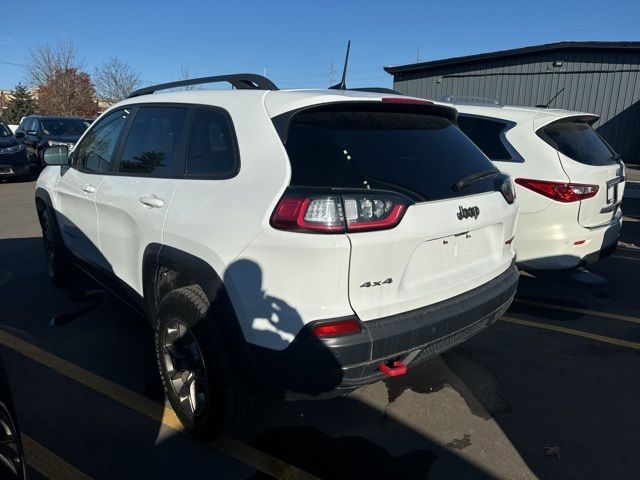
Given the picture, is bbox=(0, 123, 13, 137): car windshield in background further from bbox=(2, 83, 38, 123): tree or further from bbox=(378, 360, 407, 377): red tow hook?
bbox=(2, 83, 38, 123): tree

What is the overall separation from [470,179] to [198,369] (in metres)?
1.79

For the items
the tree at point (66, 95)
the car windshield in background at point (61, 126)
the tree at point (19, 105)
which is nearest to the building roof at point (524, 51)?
the car windshield in background at point (61, 126)

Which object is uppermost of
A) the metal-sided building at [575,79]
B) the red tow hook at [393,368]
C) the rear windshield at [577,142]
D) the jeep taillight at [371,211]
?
the metal-sided building at [575,79]

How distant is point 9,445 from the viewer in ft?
5.43

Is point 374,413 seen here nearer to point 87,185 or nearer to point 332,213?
point 332,213

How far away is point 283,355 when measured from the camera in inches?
84.3

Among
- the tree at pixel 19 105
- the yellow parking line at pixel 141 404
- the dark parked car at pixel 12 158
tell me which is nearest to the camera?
the yellow parking line at pixel 141 404

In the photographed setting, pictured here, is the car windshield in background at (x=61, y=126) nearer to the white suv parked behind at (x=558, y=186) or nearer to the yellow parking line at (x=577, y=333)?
the white suv parked behind at (x=558, y=186)

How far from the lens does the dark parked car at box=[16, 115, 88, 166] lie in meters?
14.2

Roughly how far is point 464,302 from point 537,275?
11.9 ft

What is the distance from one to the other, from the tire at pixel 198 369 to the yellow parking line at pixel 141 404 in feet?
0.45

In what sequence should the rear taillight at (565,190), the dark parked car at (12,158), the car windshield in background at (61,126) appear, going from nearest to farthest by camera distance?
the rear taillight at (565,190), the dark parked car at (12,158), the car windshield in background at (61,126)

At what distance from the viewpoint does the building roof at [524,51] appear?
59.4ft

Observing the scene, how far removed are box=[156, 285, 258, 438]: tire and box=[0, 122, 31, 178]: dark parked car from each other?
12.5 meters
